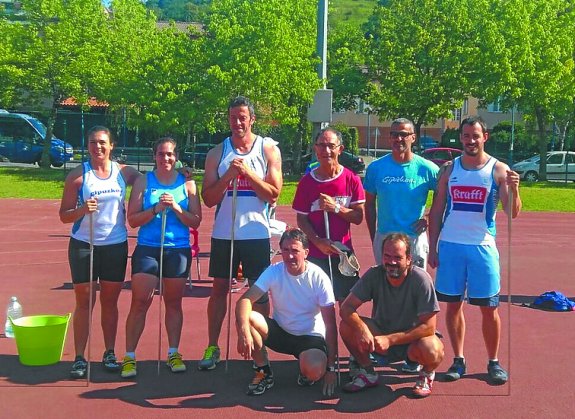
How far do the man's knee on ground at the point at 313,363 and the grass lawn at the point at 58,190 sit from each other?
50.9 feet

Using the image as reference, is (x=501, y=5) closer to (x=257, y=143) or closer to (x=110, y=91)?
(x=110, y=91)

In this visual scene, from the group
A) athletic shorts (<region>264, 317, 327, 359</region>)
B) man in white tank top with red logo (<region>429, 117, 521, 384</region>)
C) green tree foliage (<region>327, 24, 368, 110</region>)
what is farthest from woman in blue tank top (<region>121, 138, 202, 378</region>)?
green tree foliage (<region>327, 24, 368, 110</region>)

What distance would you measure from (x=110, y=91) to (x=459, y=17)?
1425 centimetres

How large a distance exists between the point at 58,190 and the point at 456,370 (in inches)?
745

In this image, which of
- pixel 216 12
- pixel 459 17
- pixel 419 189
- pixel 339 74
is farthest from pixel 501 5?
pixel 419 189

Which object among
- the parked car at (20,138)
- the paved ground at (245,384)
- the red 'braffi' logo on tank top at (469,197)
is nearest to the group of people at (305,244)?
the red 'braffi' logo on tank top at (469,197)

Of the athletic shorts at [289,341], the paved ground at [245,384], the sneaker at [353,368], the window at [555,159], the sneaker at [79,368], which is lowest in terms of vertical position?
the paved ground at [245,384]

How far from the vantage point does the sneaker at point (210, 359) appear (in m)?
5.92

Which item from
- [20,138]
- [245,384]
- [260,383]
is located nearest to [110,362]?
[245,384]

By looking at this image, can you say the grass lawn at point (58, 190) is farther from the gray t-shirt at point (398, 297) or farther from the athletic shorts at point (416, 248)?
the gray t-shirt at point (398, 297)

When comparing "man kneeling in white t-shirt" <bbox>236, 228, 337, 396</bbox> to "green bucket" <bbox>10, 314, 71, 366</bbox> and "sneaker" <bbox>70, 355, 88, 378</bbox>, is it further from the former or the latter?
"green bucket" <bbox>10, 314, 71, 366</bbox>

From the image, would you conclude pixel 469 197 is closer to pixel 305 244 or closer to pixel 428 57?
pixel 305 244

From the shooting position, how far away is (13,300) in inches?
278

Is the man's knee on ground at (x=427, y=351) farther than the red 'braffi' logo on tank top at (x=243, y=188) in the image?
No
